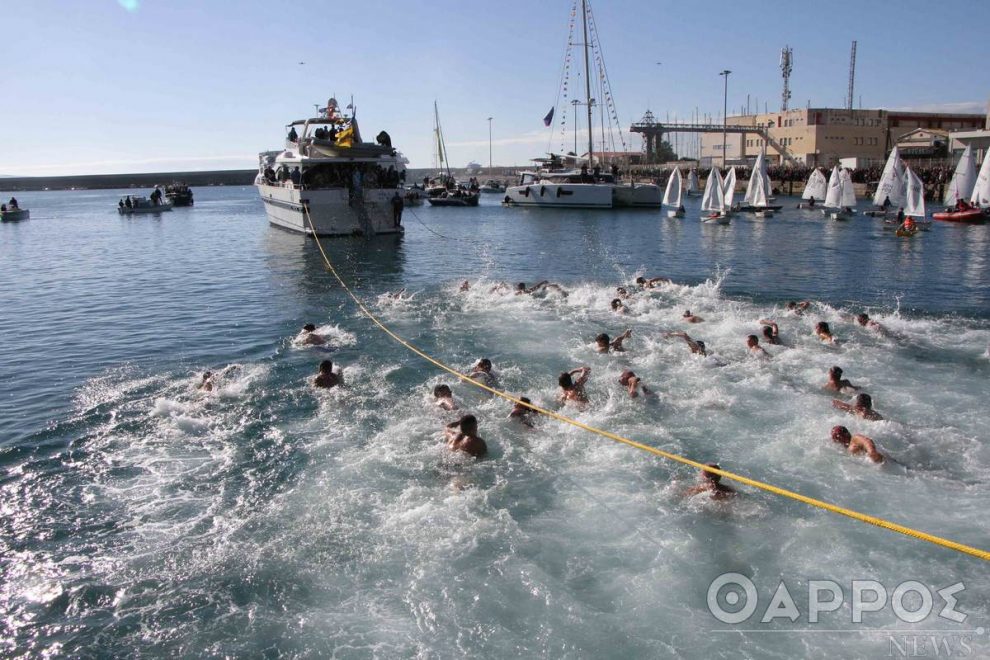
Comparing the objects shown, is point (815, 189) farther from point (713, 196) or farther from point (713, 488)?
point (713, 488)

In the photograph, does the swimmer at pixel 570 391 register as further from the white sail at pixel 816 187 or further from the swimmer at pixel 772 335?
the white sail at pixel 816 187

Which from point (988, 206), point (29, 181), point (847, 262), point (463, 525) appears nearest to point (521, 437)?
point (463, 525)

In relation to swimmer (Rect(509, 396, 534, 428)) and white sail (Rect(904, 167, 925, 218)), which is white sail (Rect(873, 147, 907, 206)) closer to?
white sail (Rect(904, 167, 925, 218))

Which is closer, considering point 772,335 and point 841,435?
point 841,435

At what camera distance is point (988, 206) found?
152 feet

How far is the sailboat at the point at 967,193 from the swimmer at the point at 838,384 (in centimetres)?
4142

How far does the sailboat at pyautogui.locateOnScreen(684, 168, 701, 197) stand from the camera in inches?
3467

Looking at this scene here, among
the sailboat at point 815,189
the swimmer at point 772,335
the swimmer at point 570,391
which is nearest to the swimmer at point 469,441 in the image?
the swimmer at point 570,391

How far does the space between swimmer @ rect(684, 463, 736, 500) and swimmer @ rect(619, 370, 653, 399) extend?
11.5 feet

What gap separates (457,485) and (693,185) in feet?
310

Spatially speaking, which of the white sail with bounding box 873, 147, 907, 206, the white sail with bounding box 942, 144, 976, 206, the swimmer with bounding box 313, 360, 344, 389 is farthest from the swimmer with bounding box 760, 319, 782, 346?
the white sail with bounding box 942, 144, 976, 206

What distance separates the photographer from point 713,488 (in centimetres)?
880

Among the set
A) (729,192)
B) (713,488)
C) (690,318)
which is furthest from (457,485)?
(729,192)

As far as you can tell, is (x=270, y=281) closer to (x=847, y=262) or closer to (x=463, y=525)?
(x=463, y=525)
